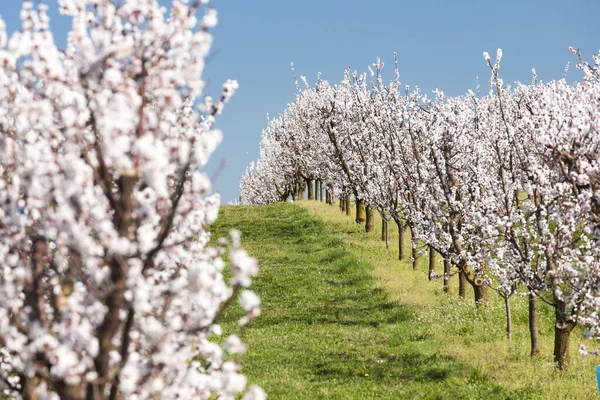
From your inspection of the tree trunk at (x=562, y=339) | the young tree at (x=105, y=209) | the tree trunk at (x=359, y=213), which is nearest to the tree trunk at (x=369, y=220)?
the tree trunk at (x=359, y=213)

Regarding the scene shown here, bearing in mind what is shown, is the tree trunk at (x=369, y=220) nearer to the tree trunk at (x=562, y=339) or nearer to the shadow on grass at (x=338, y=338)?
the shadow on grass at (x=338, y=338)

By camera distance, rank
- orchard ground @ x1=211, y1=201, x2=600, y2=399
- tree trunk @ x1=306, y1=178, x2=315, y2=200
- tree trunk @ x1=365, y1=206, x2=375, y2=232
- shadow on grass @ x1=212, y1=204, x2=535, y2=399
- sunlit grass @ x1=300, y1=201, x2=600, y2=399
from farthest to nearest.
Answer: tree trunk @ x1=306, y1=178, x2=315, y2=200 < tree trunk @ x1=365, y1=206, x2=375, y2=232 < shadow on grass @ x1=212, y1=204, x2=535, y2=399 < orchard ground @ x1=211, y1=201, x2=600, y2=399 < sunlit grass @ x1=300, y1=201, x2=600, y2=399

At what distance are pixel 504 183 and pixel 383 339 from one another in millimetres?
6335

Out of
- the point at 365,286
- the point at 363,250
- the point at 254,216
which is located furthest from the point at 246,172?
the point at 365,286

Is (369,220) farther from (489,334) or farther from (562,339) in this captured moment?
(562,339)

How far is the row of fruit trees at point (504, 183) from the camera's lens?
39.5ft

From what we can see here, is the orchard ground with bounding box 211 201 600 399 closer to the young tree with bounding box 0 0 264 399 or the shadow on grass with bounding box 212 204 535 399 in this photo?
the shadow on grass with bounding box 212 204 535 399

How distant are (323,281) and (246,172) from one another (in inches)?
2346

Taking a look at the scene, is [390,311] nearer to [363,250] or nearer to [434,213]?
[434,213]

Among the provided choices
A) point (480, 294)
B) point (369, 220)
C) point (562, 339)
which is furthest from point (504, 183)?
point (369, 220)

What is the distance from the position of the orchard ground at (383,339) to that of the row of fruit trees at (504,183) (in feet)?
3.72

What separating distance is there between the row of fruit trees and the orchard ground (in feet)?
3.72

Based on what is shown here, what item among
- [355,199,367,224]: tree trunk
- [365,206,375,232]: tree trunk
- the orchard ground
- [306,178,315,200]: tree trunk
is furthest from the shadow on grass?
[306,178,315,200]: tree trunk

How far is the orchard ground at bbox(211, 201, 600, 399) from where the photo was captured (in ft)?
47.1
